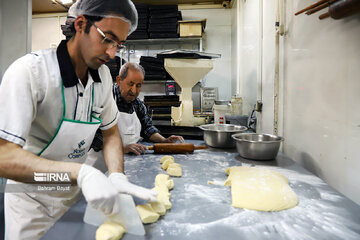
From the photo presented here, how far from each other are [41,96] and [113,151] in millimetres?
438

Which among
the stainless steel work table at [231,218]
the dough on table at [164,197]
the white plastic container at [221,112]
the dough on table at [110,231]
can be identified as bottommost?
the stainless steel work table at [231,218]

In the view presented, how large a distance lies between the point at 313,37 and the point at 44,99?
4.60 ft

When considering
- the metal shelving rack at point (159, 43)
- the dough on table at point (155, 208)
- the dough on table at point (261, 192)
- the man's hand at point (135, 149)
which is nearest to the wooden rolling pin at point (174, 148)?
the man's hand at point (135, 149)

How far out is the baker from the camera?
6.64ft

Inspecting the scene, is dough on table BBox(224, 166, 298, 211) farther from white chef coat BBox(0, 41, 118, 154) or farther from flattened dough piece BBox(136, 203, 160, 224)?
white chef coat BBox(0, 41, 118, 154)

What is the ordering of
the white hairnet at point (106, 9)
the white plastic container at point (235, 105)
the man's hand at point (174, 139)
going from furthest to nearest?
the white plastic container at point (235, 105) < the man's hand at point (174, 139) < the white hairnet at point (106, 9)

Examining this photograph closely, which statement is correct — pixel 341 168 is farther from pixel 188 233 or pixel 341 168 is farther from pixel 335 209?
pixel 188 233

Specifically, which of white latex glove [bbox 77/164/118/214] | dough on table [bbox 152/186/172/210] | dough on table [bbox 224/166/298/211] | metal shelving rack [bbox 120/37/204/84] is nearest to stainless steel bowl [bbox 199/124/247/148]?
dough on table [bbox 224/166/298/211]

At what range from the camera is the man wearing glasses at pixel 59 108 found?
0.84m

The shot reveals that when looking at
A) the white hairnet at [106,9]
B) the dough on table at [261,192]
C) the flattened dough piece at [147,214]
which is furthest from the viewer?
the white hairnet at [106,9]

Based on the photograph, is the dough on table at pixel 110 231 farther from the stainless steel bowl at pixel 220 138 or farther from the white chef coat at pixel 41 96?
the stainless steel bowl at pixel 220 138

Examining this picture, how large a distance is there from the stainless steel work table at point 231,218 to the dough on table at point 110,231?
25 millimetres

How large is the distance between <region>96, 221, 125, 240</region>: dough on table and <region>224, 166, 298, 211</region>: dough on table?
0.44 metres

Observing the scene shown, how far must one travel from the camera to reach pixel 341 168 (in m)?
1.01
